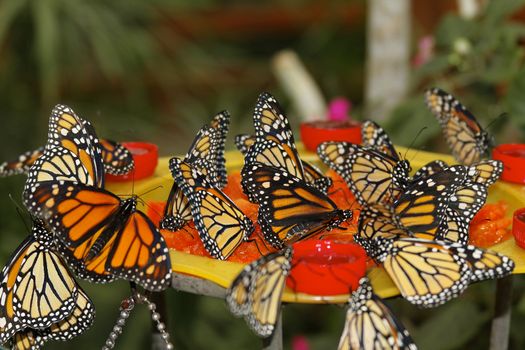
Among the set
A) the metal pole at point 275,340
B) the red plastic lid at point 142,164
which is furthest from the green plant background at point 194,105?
the metal pole at point 275,340

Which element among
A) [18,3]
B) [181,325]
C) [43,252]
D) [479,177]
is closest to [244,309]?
[43,252]

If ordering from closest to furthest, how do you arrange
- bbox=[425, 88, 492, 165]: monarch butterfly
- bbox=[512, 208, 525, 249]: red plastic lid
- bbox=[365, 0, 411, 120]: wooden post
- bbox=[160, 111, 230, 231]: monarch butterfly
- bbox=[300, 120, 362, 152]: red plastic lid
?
bbox=[512, 208, 525, 249]: red plastic lid → bbox=[160, 111, 230, 231]: monarch butterfly → bbox=[425, 88, 492, 165]: monarch butterfly → bbox=[300, 120, 362, 152]: red plastic lid → bbox=[365, 0, 411, 120]: wooden post

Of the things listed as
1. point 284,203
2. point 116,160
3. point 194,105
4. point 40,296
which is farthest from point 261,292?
point 194,105

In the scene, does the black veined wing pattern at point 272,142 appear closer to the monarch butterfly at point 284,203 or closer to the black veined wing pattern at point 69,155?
the monarch butterfly at point 284,203

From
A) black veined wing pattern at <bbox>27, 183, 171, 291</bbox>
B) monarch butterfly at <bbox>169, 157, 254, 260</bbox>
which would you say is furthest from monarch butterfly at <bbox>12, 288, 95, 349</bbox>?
monarch butterfly at <bbox>169, 157, 254, 260</bbox>

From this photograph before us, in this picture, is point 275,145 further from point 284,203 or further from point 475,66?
point 475,66

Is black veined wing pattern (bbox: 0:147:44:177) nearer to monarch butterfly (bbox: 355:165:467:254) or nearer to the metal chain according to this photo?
the metal chain

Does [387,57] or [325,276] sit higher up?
[387,57]
